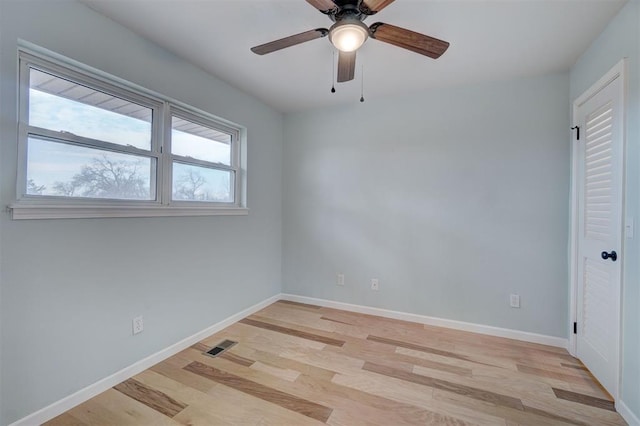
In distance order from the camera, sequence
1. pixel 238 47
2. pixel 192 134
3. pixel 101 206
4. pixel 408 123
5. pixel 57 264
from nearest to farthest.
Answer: pixel 57 264 < pixel 101 206 < pixel 238 47 < pixel 192 134 < pixel 408 123

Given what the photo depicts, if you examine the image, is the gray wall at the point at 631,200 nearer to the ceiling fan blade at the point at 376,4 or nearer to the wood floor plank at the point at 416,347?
the wood floor plank at the point at 416,347

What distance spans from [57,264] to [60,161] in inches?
25.4

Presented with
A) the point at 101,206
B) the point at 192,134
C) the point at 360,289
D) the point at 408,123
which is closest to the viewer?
the point at 101,206

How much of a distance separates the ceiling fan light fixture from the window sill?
1.81 m

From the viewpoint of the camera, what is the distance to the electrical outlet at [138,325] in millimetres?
2051

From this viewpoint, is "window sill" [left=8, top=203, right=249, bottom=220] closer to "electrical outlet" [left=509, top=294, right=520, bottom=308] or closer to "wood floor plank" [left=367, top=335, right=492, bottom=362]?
"wood floor plank" [left=367, top=335, right=492, bottom=362]

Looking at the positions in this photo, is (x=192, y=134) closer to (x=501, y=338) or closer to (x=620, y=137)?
(x=620, y=137)

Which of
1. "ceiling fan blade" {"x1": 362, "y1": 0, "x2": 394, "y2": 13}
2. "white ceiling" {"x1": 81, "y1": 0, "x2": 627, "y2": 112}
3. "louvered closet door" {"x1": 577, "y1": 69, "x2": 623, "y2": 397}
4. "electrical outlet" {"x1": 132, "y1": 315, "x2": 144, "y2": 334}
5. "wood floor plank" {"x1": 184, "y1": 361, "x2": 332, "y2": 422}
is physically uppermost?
"white ceiling" {"x1": 81, "y1": 0, "x2": 627, "y2": 112}

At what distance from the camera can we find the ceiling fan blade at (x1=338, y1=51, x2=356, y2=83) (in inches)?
67.6

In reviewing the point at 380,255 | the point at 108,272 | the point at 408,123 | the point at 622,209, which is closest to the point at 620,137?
the point at 622,209

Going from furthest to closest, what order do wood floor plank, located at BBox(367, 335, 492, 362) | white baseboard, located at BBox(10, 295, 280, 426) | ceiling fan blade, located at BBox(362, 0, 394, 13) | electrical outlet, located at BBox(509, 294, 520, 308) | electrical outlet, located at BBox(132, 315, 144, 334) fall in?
electrical outlet, located at BBox(509, 294, 520, 308) → wood floor plank, located at BBox(367, 335, 492, 362) → electrical outlet, located at BBox(132, 315, 144, 334) → white baseboard, located at BBox(10, 295, 280, 426) → ceiling fan blade, located at BBox(362, 0, 394, 13)

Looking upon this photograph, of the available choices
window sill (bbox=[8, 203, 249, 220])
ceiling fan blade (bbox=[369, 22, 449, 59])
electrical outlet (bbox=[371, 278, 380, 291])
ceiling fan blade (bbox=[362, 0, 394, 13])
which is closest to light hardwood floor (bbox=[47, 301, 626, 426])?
electrical outlet (bbox=[371, 278, 380, 291])

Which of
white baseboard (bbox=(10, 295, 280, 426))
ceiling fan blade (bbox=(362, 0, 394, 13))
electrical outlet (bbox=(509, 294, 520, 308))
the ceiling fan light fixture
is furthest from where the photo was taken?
electrical outlet (bbox=(509, 294, 520, 308))

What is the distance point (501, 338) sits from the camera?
265cm
